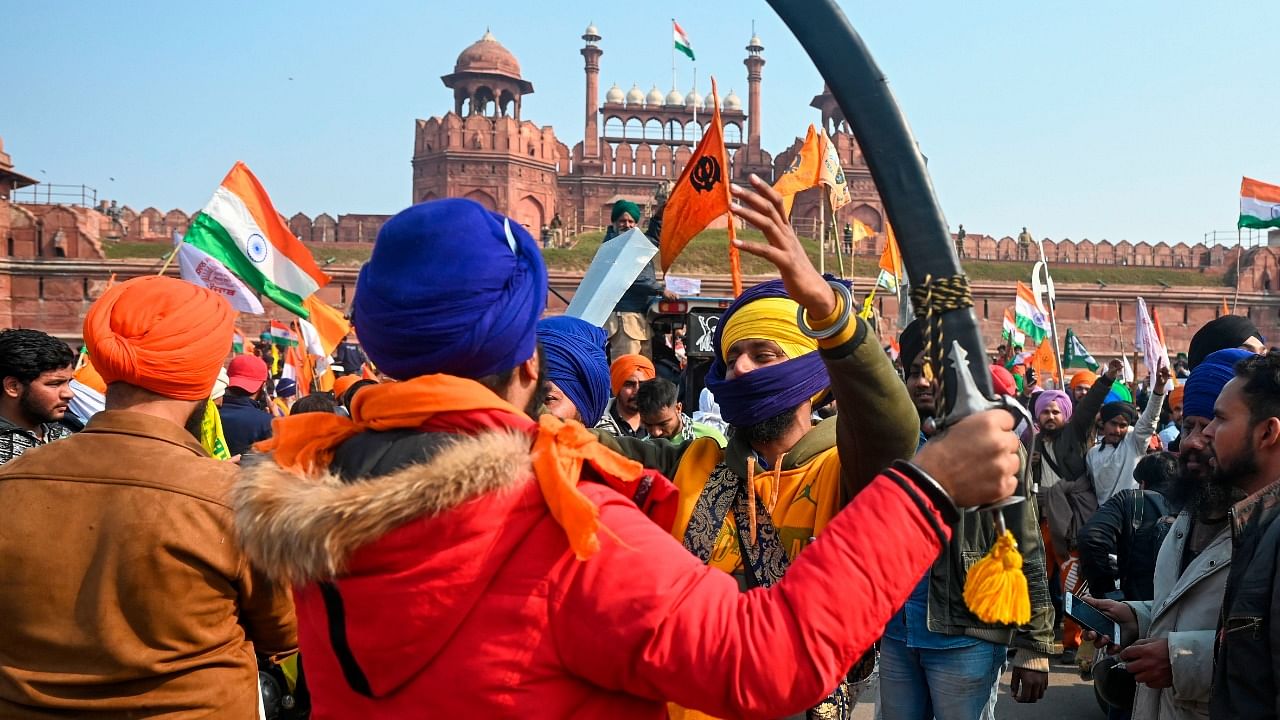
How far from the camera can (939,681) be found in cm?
355

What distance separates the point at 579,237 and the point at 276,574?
41345 millimetres

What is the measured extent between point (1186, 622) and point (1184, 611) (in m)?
0.03

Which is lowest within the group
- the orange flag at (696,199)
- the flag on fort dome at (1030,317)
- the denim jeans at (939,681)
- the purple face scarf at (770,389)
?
the denim jeans at (939,681)

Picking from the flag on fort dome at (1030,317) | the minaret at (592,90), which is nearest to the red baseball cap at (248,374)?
the flag on fort dome at (1030,317)

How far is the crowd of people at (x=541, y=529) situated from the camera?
1261mm

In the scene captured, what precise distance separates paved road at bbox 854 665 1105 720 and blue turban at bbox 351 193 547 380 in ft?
15.4

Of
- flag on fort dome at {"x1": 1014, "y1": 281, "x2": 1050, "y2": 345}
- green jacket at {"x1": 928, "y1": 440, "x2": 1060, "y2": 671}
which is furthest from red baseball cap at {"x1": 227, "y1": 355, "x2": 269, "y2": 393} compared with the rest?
flag on fort dome at {"x1": 1014, "y1": 281, "x2": 1050, "y2": 345}

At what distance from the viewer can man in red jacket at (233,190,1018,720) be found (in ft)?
4.05

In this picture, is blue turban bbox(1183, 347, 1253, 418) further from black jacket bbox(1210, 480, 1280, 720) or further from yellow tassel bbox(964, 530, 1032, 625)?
yellow tassel bbox(964, 530, 1032, 625)

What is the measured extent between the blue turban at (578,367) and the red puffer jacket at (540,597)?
1.54 metres

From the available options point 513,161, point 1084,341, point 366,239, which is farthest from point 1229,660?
point 513,161

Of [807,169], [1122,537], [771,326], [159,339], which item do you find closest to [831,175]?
[807,169]

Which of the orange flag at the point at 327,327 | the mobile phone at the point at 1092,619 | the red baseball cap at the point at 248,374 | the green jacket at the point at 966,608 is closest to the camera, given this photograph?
the mobile phone at the point at 1092,619

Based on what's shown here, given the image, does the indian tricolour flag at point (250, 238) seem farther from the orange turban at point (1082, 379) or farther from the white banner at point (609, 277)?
the orange turban at point (1082, 379)
